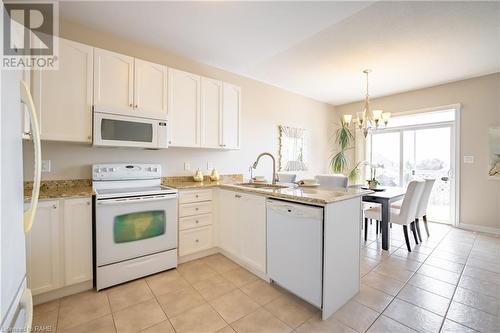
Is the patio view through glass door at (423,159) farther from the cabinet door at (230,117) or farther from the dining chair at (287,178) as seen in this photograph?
the cabinet door at (230,117)

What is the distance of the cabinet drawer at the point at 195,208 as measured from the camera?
241 centimetres

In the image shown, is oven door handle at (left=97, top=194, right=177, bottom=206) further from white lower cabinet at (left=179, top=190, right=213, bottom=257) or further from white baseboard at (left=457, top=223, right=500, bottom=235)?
white baseboard at (left=457, top=223, right=500, bottom=235)

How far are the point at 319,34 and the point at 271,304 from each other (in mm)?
2807

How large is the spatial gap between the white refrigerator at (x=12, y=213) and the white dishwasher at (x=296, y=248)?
1.53 meters

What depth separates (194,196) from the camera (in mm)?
2510

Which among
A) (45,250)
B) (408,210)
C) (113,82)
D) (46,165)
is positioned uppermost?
(113,82)

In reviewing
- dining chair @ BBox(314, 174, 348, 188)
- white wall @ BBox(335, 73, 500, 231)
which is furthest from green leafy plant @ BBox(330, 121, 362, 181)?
dining chair @ BBox(314, 174, 348, 188)

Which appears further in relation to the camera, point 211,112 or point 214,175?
point 214,175

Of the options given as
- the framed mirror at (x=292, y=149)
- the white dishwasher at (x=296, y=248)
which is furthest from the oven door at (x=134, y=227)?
the framed mirror at (x=292, y=149)

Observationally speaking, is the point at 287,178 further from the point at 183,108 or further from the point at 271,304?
the point at 271,304

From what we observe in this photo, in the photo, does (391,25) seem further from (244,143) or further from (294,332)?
(294,332)

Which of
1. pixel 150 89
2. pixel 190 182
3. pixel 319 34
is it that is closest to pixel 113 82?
pixel 150 89

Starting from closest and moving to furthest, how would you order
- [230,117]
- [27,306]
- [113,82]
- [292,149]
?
[27,306]
[113,82]
[230,117]
[292,149]

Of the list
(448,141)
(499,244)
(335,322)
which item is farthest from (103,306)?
(448,141)
